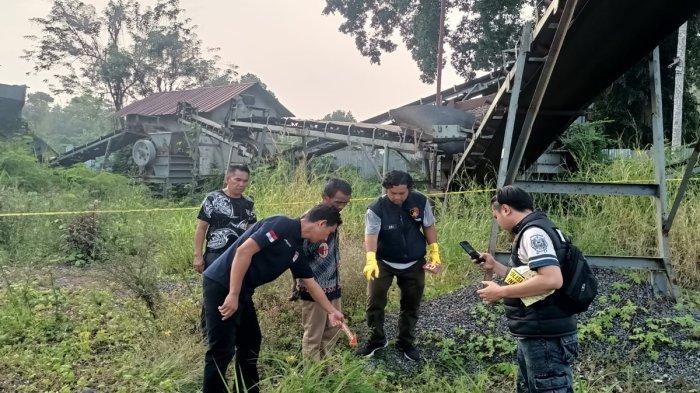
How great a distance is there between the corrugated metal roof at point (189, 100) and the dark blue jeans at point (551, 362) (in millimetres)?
17991

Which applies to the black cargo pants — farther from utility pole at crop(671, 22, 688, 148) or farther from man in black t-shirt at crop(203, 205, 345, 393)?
utility pole at crop(671, 22, 688, 148)

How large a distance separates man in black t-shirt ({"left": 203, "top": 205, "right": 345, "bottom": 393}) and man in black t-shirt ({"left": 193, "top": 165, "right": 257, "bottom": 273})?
2.95ft

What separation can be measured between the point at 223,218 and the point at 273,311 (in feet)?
3.17

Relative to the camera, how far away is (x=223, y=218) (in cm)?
387

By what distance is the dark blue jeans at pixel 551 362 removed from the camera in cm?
249

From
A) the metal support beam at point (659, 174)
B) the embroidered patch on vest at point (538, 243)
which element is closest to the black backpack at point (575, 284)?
the embroidered patch on vest at point (538, 243)

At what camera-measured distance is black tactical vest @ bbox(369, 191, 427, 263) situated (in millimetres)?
3926

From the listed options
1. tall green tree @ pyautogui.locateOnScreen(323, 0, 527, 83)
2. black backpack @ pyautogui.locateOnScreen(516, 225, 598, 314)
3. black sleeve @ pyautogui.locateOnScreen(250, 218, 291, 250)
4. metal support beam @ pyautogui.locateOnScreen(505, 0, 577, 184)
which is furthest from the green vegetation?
tall green tree @ pyautogui.locateOnScreen(323, 0, 527, 83)

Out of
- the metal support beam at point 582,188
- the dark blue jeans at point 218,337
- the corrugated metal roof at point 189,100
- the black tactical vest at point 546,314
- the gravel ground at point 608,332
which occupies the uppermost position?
the corrugated metal roof at point 189,100

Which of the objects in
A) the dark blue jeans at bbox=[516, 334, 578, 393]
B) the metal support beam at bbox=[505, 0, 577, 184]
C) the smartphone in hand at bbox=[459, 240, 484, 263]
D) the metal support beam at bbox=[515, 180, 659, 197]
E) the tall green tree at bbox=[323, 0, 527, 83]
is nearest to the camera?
the dark blue jeans at bbox=[516, 334, 578, 393]

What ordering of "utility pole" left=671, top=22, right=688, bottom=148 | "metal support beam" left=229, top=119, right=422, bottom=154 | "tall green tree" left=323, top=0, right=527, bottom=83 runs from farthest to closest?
"tall green tree" left=323, top=0, right=527, bottom=83 < "utility pole" left=671, top=22, right=688, bottom=148 < "metal support beam" left=229, top=119, right=422, bottom=154

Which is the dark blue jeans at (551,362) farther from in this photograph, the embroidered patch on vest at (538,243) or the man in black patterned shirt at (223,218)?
the man in black patterned shirt at (223,218)

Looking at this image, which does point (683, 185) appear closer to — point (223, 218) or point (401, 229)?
point (401, 229)

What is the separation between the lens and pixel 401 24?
22.0 meters
